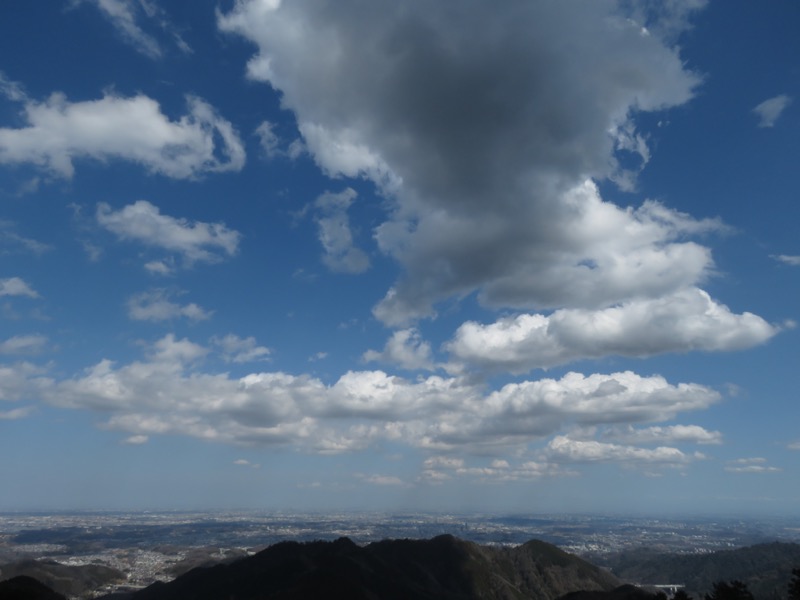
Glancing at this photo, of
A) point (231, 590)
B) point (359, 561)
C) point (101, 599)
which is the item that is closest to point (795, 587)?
point (359, 561)

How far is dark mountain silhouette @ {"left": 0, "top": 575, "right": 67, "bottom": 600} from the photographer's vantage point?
388 ft

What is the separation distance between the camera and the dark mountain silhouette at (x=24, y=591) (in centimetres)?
11831

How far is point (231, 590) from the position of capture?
5930 inches

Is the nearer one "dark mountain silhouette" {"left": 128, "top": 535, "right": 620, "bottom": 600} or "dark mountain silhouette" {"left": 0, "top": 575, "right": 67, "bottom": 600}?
"dark mountain silhouette" {"left": 0, "top": 575, "right": 67, "bottom": 600}

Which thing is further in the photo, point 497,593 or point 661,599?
point 497,593

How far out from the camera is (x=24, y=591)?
121625 mm

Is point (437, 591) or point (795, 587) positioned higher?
point (795, 587)

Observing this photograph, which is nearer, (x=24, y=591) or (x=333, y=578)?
(x=24, y=591)

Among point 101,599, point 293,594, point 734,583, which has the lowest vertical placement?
point 101,599

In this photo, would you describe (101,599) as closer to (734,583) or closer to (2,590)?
(2,590)

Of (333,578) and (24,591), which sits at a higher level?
(333,578)

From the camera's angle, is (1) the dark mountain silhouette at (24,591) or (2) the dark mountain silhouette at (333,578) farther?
(2) the dark mountain silhouette at (333,578)

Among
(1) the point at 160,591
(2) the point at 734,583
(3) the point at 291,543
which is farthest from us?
(3) the point at 291,543

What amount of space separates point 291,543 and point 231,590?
32888 mm
